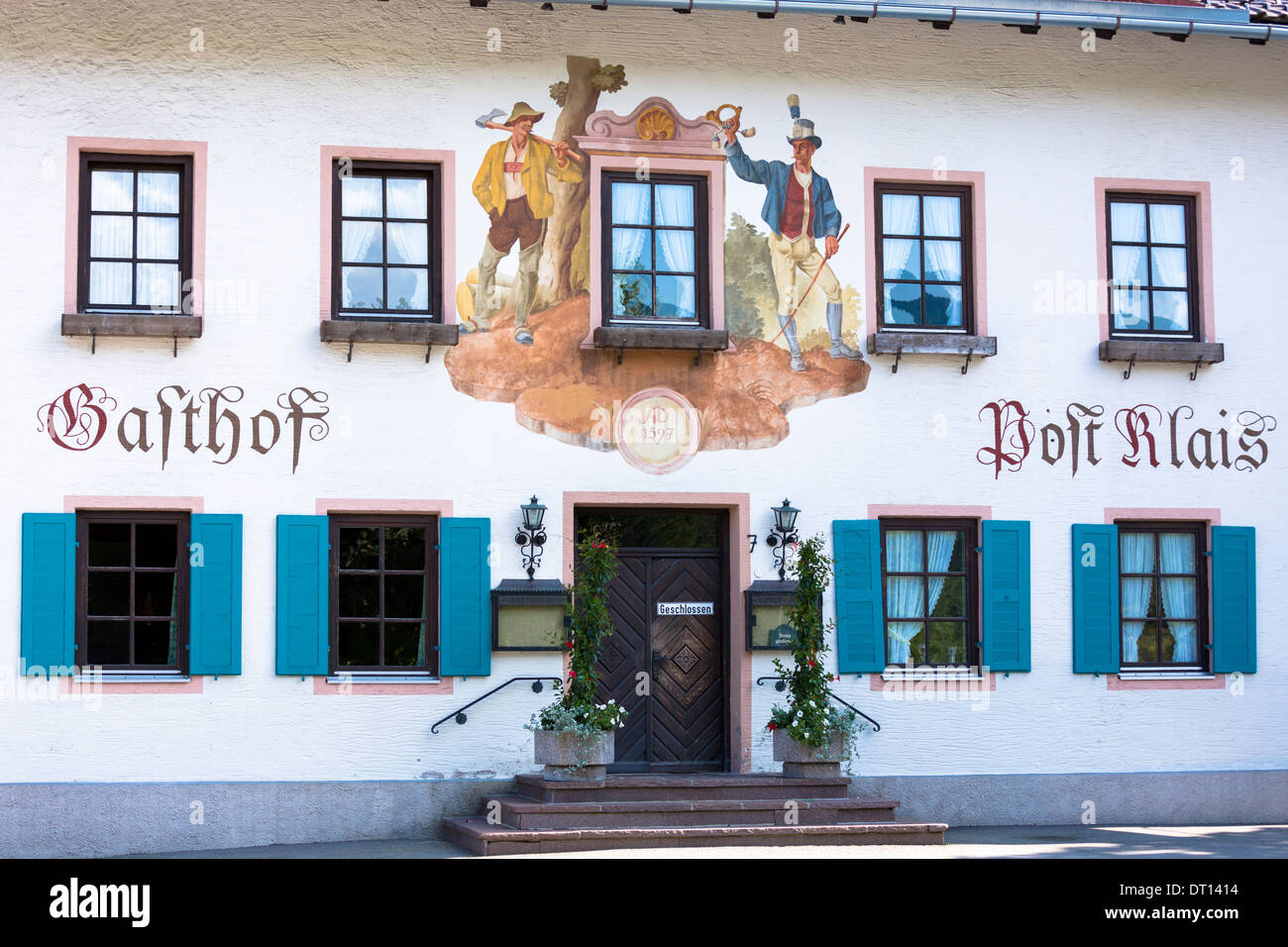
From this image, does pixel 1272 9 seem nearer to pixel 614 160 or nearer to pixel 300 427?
pixel 614 160

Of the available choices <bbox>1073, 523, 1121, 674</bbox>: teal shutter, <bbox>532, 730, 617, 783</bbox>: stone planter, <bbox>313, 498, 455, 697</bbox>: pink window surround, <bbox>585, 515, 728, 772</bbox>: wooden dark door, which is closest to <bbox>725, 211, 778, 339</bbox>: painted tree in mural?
<bbox>585, 515, 728, 772</bbox>: wooden dark door

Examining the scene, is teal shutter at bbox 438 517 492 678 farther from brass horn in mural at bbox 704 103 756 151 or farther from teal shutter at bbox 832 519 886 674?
brass horn in mural at bbox 704 103 756 151

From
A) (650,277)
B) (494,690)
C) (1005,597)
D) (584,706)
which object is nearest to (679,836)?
(584,706)

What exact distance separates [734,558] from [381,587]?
9.20 feet

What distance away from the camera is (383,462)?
45.3 ft

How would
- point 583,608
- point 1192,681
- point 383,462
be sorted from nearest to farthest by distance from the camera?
point 583,608
point 383,462
point 1192,681

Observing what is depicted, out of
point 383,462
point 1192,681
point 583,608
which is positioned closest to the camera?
point 583,608

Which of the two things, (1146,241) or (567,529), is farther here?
(1146,241)

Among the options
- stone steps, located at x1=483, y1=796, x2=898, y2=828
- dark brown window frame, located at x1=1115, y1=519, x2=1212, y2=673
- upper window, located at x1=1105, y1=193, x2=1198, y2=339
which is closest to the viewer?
stone steps, located at x1=483, y1=796, x2=898, y2=828

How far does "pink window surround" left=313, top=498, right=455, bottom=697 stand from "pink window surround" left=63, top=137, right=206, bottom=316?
1.81 m

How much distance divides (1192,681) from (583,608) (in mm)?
5349

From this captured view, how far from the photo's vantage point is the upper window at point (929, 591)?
1450cm

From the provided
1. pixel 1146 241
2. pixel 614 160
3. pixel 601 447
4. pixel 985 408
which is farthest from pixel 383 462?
pixel 1146 241

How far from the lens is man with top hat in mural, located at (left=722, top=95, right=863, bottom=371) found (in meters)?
14.5
